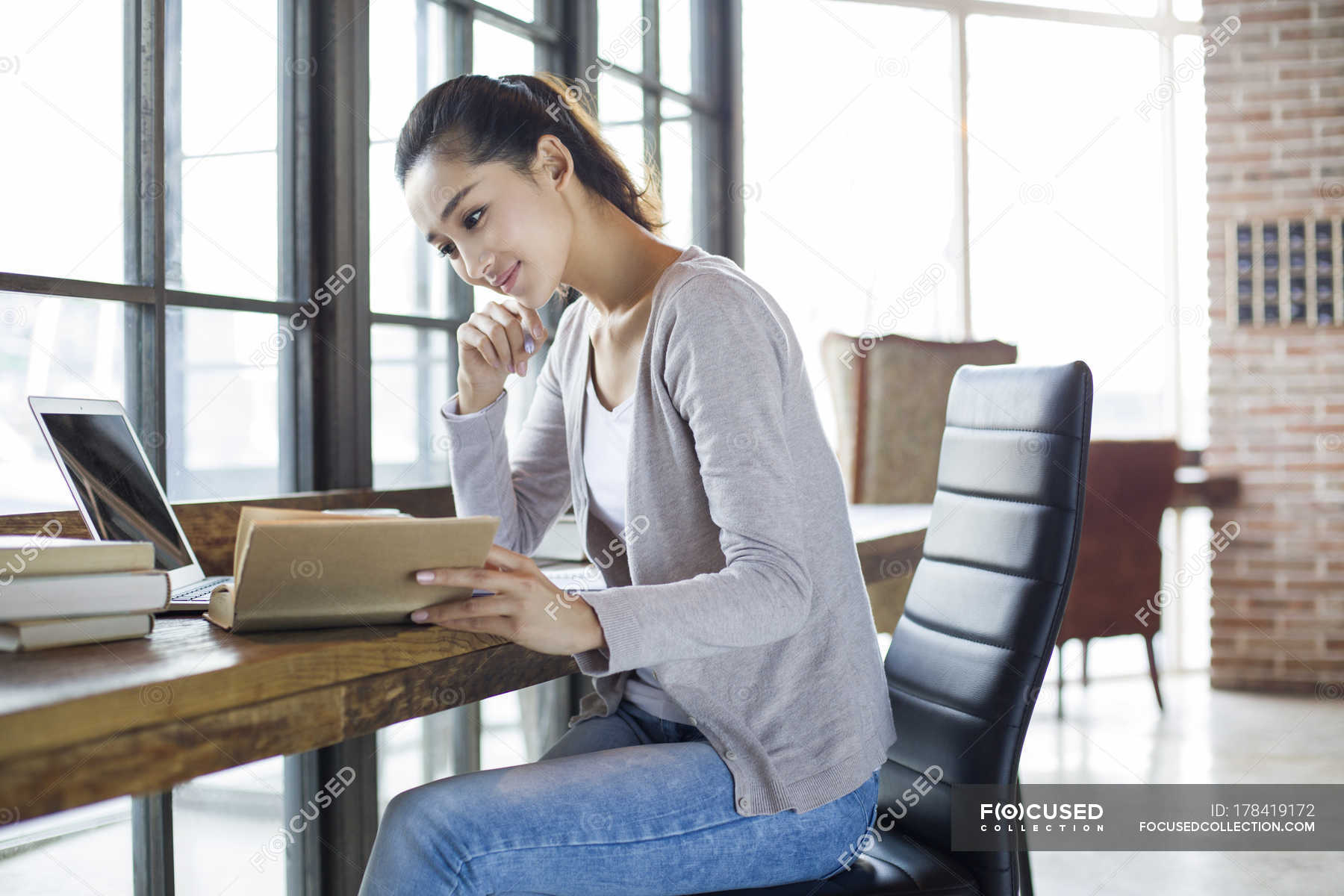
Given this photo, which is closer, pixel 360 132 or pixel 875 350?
pixel 360 132

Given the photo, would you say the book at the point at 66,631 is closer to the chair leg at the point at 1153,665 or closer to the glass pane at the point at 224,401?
the glass pane at the point at 224,401

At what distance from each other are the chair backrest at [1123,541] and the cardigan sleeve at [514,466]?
2.55 m

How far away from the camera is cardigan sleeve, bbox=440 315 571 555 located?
1443 millimetres

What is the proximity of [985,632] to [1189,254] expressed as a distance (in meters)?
4.10

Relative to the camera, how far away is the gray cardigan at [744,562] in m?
0.98

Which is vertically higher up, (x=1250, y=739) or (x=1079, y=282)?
(x=1079, y=282)

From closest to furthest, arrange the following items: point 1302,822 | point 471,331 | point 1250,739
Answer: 1. point 471,331
2. point 1302,822
3. point 1250,739

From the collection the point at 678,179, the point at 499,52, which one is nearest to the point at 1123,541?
the point at 678,179

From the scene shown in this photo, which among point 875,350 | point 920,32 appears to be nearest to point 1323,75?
point 920,32

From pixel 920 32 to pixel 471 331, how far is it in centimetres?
367

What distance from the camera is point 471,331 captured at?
55.7 inches

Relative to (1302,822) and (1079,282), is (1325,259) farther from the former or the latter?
(1302,822)

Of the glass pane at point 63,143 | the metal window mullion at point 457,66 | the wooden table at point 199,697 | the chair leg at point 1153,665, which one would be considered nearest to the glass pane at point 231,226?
the glass pane at point 63,143

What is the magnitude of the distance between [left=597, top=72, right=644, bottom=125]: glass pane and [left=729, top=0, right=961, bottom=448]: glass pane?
812 millimetres
